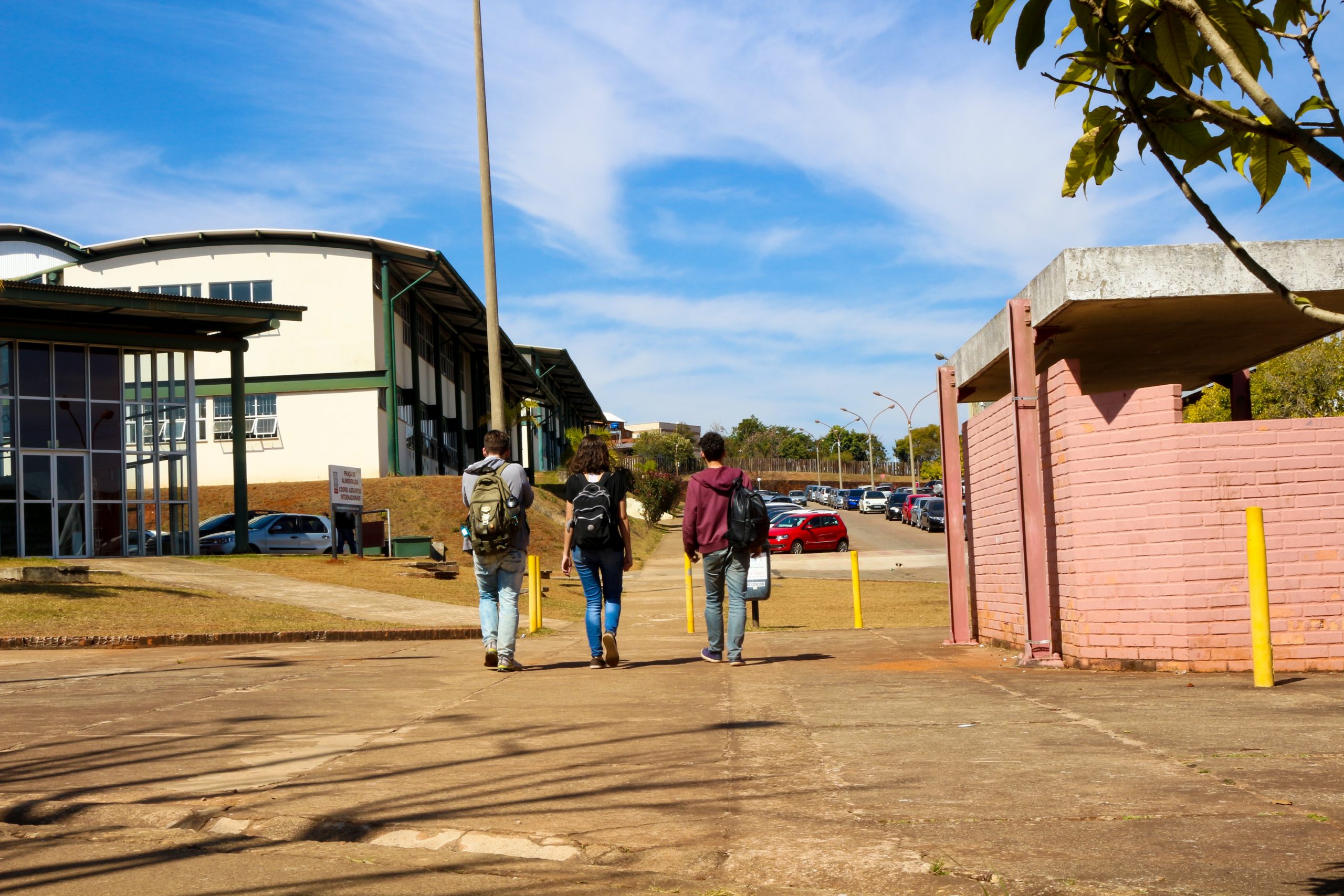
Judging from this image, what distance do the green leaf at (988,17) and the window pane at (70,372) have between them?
26.6m

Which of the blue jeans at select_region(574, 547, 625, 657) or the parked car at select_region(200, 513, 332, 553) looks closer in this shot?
the blue jeans at select_region(574, 547, 625, 657)

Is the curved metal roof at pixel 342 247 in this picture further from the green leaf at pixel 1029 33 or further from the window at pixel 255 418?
the green leaf at pixel 1029 33

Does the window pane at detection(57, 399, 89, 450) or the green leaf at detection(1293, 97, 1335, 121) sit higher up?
the window pane at detection(57, 399, 89, 450)

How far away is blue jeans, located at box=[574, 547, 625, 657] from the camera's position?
8.87m

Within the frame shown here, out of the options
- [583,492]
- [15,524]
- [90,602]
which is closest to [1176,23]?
[583,492]

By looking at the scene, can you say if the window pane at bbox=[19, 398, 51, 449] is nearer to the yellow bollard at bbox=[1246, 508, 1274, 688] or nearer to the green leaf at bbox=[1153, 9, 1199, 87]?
the yellow bollard at bbox=[1246, 508, 1274, 688]

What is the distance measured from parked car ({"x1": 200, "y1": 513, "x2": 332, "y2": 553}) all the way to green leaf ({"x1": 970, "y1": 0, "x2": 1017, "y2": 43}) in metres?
27.8

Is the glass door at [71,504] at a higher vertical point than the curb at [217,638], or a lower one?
higher

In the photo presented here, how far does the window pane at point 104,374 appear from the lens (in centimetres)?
2594

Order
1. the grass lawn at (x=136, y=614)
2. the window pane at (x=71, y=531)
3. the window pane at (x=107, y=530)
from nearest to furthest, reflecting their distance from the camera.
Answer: the grass lawn at (x=136, y=614)
the window pane at (x=71, y=531)
the window pane at (x=107, y=530)

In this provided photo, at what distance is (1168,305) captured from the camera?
8.05 meters

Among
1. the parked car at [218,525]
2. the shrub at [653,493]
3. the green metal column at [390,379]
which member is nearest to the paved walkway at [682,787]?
the parked car at [218,525]

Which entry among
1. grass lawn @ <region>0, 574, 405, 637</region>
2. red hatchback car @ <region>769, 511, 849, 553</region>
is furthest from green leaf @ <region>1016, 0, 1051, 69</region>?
red hatchback car @ <region>769, 511, 849, 553</region>

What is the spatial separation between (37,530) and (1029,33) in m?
26.7
